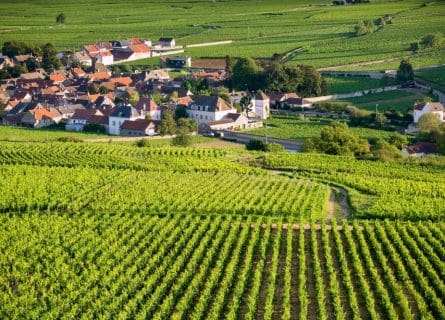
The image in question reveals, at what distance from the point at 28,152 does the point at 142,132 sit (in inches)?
547

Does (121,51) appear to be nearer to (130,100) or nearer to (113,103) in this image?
(113,103)

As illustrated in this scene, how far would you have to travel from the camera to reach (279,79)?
236 ft

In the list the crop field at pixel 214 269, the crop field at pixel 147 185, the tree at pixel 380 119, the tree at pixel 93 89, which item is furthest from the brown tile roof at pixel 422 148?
the tree at pixel 93 89

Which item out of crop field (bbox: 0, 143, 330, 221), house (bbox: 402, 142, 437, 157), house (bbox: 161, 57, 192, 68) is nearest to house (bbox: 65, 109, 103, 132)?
crop field (bbox: 0, 143, 330, 221)

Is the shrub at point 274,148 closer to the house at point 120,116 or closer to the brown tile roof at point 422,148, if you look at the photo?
the brown tile roof at point 422,148

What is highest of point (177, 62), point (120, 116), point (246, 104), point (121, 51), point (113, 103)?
point (121, 51)

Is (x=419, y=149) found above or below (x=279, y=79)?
below

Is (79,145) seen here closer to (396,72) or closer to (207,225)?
(207,225)

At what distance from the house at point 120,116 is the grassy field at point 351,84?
2170 cm

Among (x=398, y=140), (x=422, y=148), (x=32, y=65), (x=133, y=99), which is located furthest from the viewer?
(x=32, y=65)

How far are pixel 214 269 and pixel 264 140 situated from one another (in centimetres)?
3153

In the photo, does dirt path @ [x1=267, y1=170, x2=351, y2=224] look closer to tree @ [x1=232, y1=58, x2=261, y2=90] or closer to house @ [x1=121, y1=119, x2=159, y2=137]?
house @ [x1=121, y1=119, x2=159, y2=137]

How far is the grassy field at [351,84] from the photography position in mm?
75812

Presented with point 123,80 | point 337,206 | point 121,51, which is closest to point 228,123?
point 123,80
